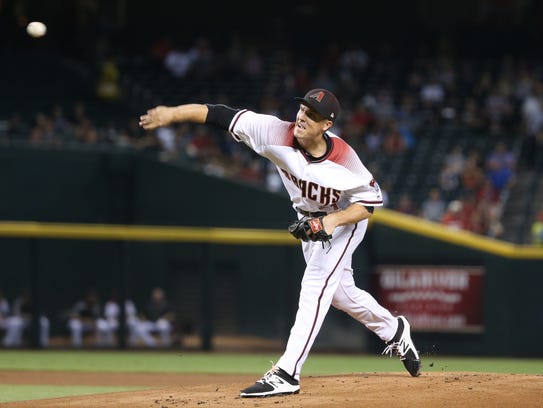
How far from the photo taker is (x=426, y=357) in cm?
1434

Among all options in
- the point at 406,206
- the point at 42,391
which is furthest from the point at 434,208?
the point at 42,391

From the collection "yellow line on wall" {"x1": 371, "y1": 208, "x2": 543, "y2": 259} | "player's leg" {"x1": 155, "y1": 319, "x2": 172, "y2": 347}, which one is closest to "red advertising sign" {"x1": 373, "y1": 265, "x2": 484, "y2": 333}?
"yellow line on wall" {"x1": 371, "y1": 208, "x2": 543, "y2": 259}

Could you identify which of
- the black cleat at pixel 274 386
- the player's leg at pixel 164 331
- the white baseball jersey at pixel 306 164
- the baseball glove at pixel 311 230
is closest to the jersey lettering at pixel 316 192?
the white baseball jersey at pixel 306 164

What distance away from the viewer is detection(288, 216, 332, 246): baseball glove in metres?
6.91

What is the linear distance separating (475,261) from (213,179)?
444 centimetres

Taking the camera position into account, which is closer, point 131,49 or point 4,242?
point 4,242

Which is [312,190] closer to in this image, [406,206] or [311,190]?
[311,190]

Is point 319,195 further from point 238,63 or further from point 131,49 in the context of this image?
point 131,49

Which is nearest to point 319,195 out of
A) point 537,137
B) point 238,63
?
point 537,137

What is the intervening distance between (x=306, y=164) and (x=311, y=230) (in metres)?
0.44

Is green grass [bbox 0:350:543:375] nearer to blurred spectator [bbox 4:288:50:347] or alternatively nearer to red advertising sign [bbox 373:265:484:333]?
blurred spectator [bbox 4:288:50:347]

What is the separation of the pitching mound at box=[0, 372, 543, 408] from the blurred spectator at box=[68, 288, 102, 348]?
6.29 m

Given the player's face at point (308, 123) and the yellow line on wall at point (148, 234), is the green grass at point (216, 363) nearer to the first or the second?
the yellow line on wall at point (148, 234)

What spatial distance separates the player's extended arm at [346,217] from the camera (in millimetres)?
6973
